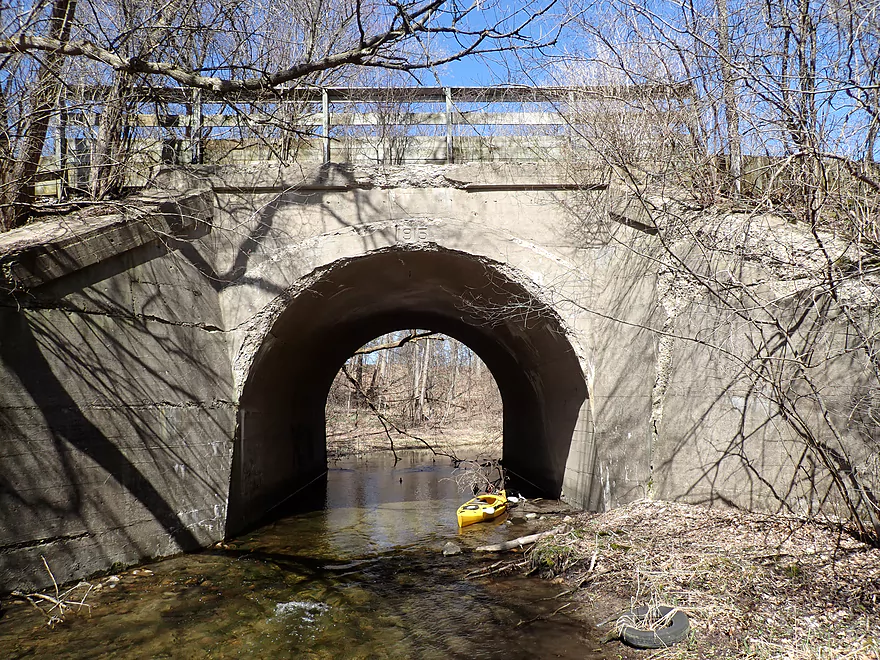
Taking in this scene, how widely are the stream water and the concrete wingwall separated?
519 mm

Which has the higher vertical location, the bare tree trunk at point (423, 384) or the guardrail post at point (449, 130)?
the guardrail post at point (449, 130)

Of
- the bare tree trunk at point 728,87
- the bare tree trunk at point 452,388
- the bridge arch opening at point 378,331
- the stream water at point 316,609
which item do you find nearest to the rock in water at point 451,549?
the stream water at point 316,609

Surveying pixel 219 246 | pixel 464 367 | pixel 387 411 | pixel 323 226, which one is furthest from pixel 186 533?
pixel 464 367

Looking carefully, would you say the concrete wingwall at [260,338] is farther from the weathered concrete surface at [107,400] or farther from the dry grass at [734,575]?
the dry grass at [734,575]

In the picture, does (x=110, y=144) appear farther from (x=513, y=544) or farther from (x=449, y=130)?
(x=513, y=544)

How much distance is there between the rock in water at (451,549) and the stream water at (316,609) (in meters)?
0.08

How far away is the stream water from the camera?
4.27m

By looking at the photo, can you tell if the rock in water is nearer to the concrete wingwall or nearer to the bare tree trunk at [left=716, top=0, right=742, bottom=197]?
the concrete wingwall

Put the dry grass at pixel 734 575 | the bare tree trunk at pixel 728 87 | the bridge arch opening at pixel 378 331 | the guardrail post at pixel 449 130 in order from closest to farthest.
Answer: the dry grass at pixel 734 575, the bare tree trunk at pixel 728 87, the bridge arch opening at pixel 378 331, the guardrail post at pixel 449 130

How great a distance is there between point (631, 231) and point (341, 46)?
20.3 feet

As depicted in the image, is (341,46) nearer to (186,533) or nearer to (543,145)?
(543,145)

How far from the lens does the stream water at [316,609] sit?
4.27 meters

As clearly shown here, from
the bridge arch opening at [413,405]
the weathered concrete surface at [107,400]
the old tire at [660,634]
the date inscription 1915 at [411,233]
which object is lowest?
the bridge arch opening at [413,405]

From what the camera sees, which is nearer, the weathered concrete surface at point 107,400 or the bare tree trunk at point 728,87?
the weathered concrete surface at point 107,400
